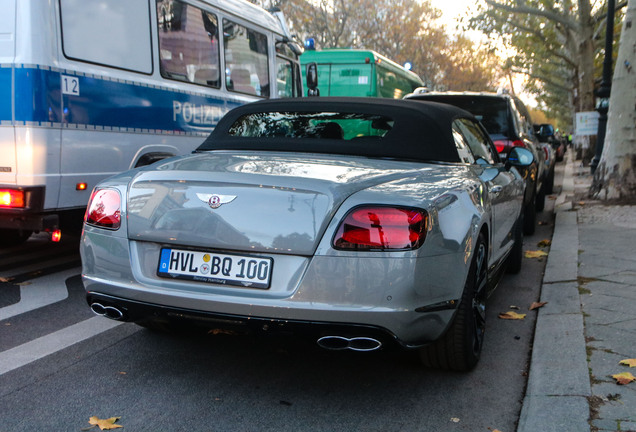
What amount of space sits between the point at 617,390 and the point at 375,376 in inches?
46.9

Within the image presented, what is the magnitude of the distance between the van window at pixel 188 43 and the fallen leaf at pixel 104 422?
481 cm

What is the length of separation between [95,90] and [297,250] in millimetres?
3896

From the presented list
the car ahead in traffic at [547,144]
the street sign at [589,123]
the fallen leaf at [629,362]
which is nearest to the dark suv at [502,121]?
the car ahead in traffic at [547,144]

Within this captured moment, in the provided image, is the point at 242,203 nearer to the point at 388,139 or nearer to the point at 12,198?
the point at 388,139

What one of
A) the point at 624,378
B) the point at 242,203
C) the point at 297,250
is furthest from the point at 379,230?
the point at 624,378

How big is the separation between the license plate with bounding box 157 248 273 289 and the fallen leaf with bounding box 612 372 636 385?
1.83 m

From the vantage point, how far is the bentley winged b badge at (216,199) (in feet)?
11.1

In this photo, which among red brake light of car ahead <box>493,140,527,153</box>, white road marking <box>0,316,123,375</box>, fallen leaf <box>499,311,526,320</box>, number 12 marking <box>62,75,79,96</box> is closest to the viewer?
white road marking <box>0,316,123,375</box>

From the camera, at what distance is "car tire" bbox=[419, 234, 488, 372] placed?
381 cm

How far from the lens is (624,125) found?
11398 millimetres

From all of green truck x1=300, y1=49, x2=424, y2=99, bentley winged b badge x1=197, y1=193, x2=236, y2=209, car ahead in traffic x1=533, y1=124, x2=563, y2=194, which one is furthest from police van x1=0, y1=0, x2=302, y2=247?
green truck x1=300, y1=49, x2=424, y2=99

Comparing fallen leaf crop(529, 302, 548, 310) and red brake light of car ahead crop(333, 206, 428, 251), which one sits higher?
red brake light of car ahead crop(333, 206, 428, 251)

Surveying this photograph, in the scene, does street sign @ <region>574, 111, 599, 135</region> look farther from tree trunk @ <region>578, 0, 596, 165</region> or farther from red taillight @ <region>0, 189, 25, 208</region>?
red taillight @ <region>0, 189, 25, 208</region>

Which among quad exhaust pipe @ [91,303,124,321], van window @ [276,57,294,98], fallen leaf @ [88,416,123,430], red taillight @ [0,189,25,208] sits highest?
van window @ [276,57,294,98]
